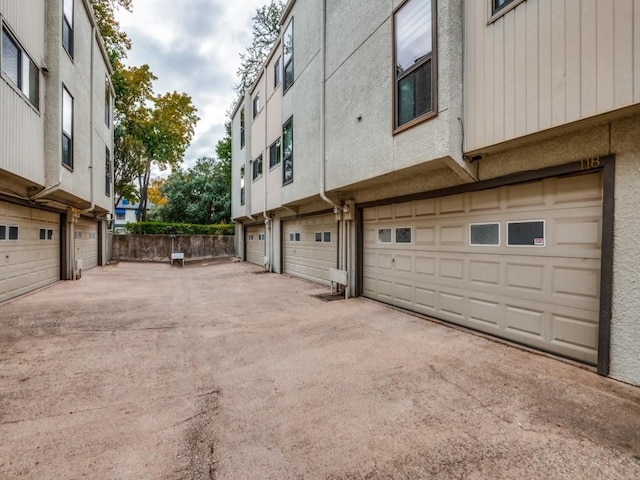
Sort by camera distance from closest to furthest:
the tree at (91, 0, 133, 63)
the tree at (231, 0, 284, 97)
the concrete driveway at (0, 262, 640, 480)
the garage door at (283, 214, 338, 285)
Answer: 1. the concrete driveway at (0, 262, 640, 480)
2. the garage door at (283, 214, 338, 285)
3. the tree at (91, 0, 133, 63)
4. the tree at (231, 0, 284, 97)

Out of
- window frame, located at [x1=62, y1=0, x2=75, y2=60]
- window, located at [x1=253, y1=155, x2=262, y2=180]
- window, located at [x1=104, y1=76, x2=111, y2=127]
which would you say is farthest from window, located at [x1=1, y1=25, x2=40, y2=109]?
window, located at [x1=253, y1=155, x2=262, y2=180]

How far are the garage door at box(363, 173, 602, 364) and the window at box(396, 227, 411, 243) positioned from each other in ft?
0.07

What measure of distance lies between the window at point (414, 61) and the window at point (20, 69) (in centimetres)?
715

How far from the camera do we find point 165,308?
6707mm

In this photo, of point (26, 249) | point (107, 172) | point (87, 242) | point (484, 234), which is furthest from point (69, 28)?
point (484, 234)

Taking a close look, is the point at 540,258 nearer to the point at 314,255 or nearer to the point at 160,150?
the point at 314,255

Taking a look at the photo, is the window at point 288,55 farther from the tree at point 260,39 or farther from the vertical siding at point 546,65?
the tree at point 260,39

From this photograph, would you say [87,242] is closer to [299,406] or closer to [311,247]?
[311,247]

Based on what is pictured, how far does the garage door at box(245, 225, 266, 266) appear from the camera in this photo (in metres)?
15.6

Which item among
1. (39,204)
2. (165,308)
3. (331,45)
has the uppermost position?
(331,45)

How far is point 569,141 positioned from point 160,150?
25460 millimetres

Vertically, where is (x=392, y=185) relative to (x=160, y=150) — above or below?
below

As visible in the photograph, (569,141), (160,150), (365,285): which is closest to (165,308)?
(365,285)

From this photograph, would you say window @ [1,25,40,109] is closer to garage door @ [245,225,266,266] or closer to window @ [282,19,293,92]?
window @ [282,19,293,92]
